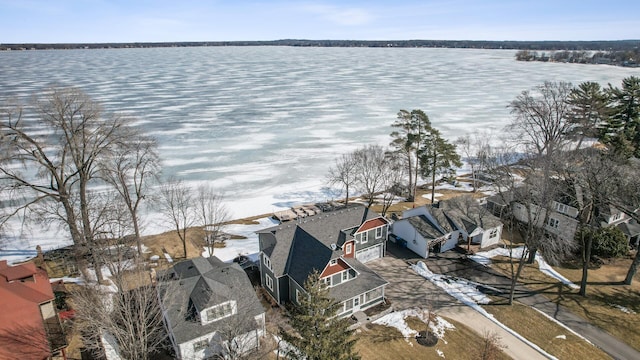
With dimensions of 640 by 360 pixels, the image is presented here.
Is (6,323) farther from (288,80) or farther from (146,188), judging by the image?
(288,80)

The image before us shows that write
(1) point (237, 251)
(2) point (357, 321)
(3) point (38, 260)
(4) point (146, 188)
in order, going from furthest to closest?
(4) point (146, 188), (1) point (237, 251), (3) point (38, 260), (2) point (357, 321)

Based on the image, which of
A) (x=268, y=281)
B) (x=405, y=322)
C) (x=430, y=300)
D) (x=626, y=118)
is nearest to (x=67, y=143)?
(x=268, y=281)

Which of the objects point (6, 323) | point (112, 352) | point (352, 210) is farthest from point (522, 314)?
point (6, 323)

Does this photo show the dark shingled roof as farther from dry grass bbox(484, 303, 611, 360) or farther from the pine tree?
dry grass bbox(484, 303, 611, 360)

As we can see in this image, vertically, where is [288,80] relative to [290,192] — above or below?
above

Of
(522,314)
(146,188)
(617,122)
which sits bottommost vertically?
(522,314)

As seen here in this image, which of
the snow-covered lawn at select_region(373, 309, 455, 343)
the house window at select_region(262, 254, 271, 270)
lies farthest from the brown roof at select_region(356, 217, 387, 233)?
the house window at select_region(262, 254, 271, 270)

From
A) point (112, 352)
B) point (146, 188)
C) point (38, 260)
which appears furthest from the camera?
point (146, 188)
